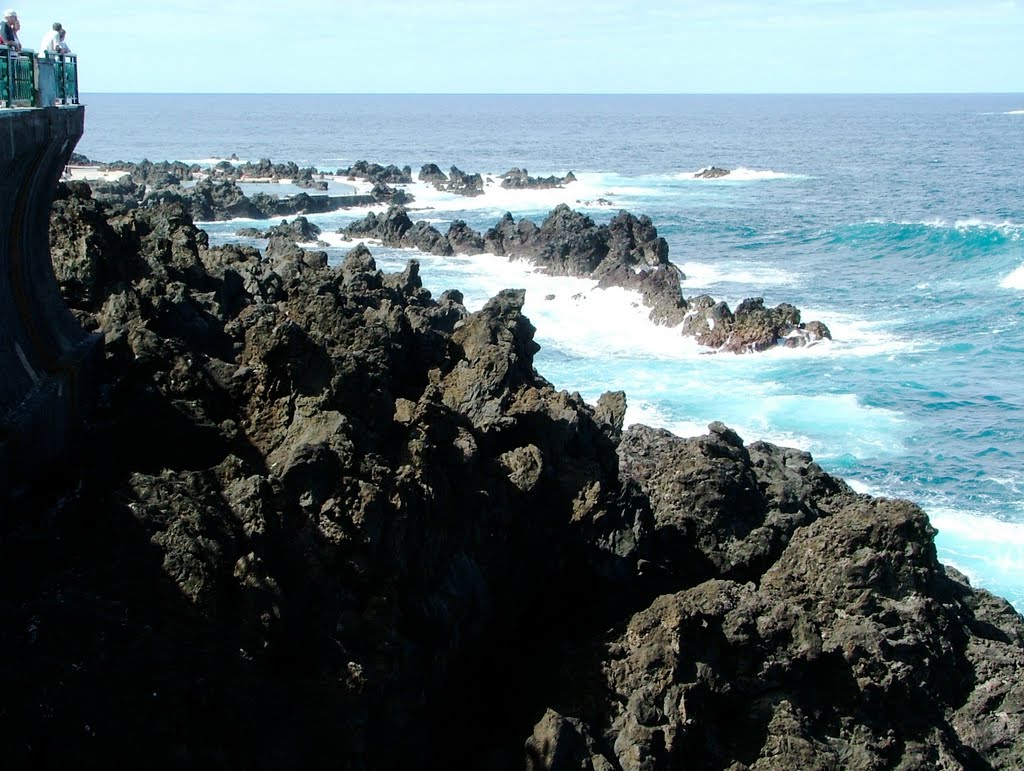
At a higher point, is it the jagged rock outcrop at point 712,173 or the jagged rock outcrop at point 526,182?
the jagged rock outcrop at point 712,173

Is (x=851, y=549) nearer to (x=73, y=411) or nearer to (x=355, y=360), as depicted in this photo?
(x=355, y=360)

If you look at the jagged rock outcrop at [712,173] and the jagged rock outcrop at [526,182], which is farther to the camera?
the jagged rock outcrop at [712,173]

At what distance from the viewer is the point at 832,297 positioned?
4516 centimetres

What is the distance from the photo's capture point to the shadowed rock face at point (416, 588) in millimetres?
7523

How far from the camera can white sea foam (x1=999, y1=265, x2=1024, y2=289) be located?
1882 inches

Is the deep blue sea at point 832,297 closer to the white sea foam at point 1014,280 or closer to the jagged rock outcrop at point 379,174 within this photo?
the white sea foam at point 1014,280
